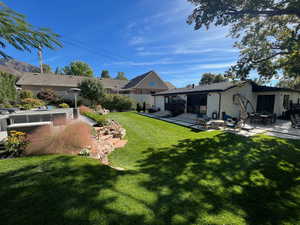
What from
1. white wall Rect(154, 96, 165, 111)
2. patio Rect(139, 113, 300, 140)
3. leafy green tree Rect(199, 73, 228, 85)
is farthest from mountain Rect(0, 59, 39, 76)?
leafy green tree Rect(199, 73, 228, 85)

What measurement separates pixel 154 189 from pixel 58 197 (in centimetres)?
176

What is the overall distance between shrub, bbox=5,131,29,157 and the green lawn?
0.46 metres

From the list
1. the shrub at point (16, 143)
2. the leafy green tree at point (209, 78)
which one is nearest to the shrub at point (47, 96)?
the shrub at point (16, 143)

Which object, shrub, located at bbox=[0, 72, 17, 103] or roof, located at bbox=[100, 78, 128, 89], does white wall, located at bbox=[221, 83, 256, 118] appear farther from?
roof, located at bbox=[100, 78, 128, 89]

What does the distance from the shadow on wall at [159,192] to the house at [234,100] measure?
7.01 m

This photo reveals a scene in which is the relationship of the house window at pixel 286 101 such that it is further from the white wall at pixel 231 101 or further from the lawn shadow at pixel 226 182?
the lawn shadow at pixel 226 182

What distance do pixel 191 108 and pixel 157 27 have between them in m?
8.15

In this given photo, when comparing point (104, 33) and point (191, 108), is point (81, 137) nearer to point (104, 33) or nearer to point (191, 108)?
point (191, 108)

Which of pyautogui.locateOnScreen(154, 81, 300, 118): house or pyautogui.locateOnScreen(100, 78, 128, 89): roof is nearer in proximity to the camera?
pyautogui.locateOnScreen(154, 81, 300, 118): house

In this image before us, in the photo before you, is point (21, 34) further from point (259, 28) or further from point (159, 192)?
point (259, 28)

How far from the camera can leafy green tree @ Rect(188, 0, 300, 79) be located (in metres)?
5.62

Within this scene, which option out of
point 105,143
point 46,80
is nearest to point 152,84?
point 46,80

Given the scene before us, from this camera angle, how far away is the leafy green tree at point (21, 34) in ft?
7.23

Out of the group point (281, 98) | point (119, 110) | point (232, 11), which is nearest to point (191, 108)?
point (281, 98)
